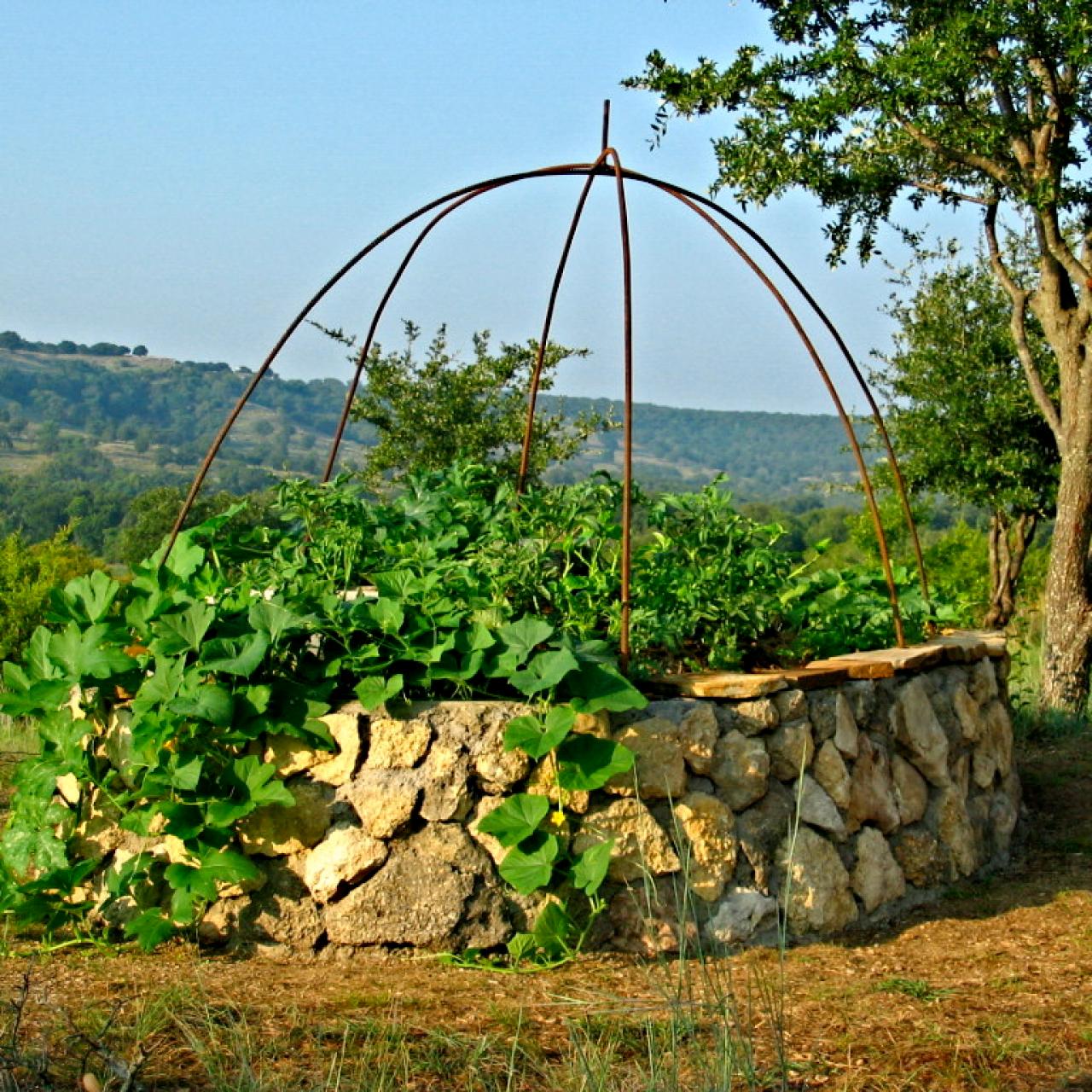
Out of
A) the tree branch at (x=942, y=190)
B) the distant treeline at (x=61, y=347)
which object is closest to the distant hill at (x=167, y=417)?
the distant treeline at (x=61, y=347)

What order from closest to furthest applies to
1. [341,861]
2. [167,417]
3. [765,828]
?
[341,861] → [765,828] → [167,417]

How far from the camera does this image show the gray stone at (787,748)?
3.77 metres

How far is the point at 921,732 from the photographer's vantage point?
14.1 feet

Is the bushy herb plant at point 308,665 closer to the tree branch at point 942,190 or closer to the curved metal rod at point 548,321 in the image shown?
the curved metal rod at point 548,321

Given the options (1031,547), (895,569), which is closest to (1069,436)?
(895,569)

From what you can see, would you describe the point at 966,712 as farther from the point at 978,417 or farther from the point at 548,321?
the point at 978,417

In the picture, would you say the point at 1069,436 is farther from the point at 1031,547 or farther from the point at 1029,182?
the point at 1031,547

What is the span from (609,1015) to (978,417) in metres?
10.2

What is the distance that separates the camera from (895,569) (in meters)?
5.66

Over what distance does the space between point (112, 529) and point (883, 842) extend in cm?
2425

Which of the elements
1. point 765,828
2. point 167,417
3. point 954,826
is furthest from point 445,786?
point 167,417

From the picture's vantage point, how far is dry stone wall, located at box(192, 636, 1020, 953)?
345 centimetres

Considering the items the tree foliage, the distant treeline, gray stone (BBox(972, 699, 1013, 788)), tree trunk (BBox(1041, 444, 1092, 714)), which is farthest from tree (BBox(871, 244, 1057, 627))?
the distant treeline

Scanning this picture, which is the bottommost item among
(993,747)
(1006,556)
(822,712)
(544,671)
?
(993,747)
